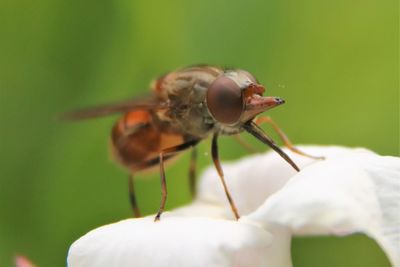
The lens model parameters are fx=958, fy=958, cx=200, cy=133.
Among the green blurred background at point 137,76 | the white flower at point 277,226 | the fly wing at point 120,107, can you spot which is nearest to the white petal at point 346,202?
the white flower at point 277,226

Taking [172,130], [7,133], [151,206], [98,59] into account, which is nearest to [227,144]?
[151,206]

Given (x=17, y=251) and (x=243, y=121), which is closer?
(x=243, y=121)

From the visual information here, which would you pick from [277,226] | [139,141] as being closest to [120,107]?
[139,141]

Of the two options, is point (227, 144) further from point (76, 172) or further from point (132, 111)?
point (132, 111)

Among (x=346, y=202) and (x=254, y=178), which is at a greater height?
(x=346, y=202)

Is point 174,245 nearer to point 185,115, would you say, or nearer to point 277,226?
point 277,226

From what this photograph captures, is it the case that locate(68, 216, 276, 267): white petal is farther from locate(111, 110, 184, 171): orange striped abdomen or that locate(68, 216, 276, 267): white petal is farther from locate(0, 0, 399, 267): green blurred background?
locate(0, 0, 399, 267): green blurred background
